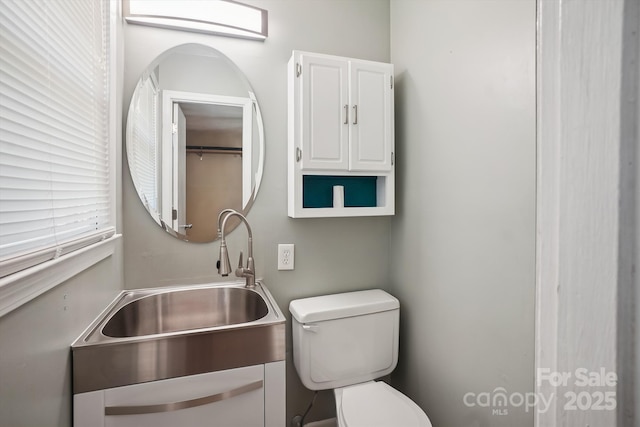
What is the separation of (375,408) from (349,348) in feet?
0.83

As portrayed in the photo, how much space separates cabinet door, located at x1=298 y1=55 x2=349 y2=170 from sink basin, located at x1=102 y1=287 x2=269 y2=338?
27.2 inches

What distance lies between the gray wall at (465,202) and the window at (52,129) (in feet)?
4.26

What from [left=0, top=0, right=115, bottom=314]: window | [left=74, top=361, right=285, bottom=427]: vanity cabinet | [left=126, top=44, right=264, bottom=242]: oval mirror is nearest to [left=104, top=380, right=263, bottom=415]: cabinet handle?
[left=74, top=361, right=285, bottom=427]: vanity cabinet

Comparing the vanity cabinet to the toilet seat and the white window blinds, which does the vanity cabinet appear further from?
the white window blinds

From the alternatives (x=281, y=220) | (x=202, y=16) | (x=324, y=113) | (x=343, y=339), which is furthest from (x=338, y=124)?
(x=343, y=339)

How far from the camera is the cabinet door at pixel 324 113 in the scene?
1.39 meters

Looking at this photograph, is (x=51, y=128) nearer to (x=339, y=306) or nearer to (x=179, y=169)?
(x=179, y=169)

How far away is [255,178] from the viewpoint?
153 centimetres

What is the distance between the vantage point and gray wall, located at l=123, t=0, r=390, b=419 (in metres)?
1.39

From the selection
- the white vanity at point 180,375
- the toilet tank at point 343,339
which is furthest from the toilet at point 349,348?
the white vanity at point 180,375

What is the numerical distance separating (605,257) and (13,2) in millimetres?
1110

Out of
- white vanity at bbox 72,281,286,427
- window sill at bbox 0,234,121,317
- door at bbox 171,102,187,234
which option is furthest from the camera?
door at bbox 171,102,187,234

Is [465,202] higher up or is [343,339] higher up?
[465,202]

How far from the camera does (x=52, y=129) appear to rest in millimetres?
777
